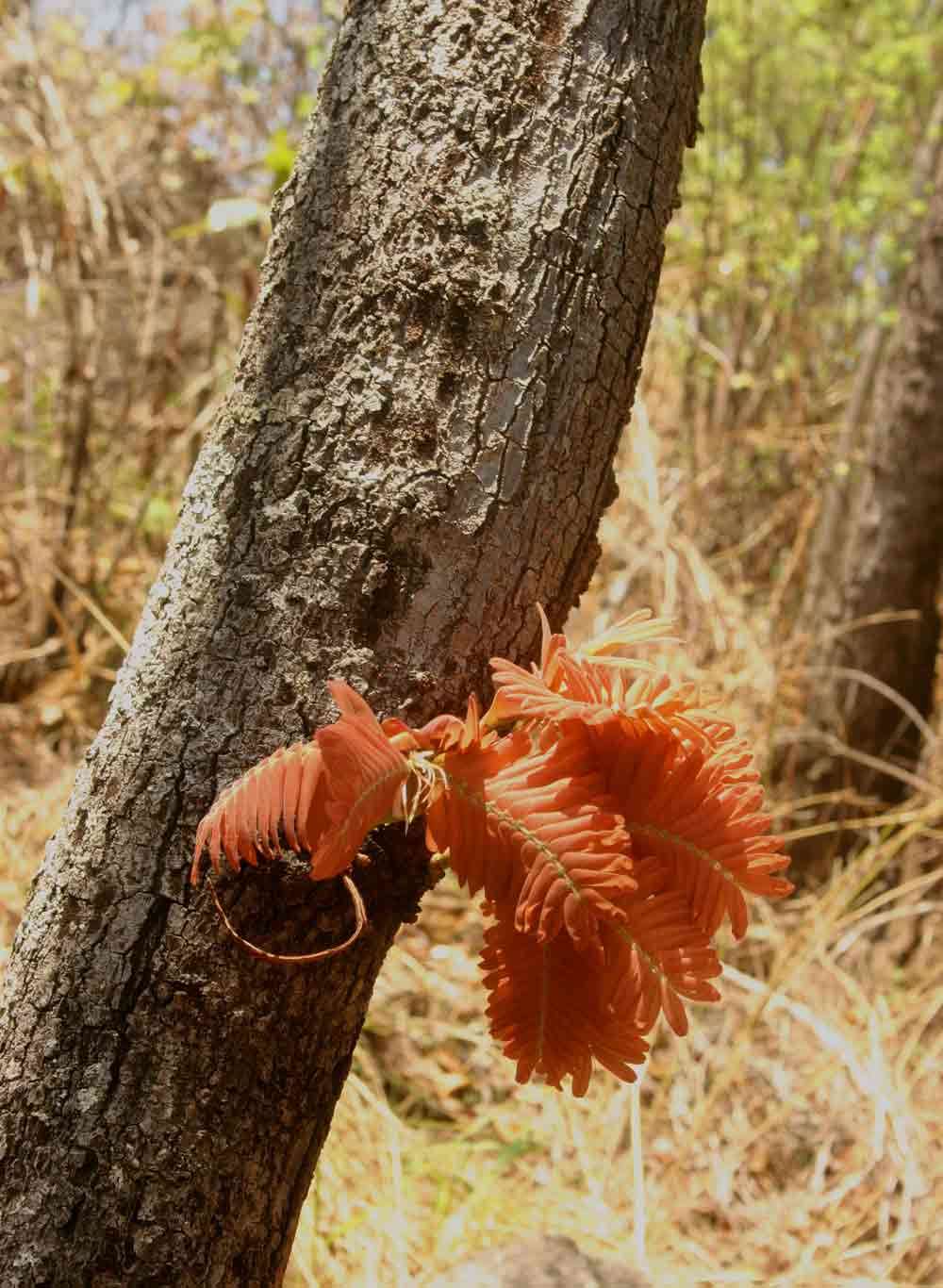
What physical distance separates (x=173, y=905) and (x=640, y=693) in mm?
432

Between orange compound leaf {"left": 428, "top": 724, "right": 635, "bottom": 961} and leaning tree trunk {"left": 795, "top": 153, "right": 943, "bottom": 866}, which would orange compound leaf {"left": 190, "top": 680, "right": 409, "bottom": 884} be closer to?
orange compound leaf {"left": 428, "top": 724, "right": 635, "bottom": 961}

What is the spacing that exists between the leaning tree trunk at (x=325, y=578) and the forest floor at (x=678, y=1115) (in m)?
1.03

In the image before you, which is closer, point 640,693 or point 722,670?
point 640,693

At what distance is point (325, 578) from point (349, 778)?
19 cm

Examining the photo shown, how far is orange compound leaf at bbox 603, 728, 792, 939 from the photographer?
0.96 m

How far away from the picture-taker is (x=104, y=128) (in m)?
4.75

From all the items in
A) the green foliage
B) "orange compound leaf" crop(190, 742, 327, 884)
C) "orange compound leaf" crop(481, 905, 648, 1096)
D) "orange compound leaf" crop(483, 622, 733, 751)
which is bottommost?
"orange compound leaf" crop(481, 905, 648, 1096)

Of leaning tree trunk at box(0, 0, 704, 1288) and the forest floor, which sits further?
the forest floor

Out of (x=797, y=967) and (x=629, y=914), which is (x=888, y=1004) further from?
(x=629, y=914)

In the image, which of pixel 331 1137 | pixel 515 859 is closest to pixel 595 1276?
pixel 331 1137

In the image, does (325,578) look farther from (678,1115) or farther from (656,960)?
(678,1115)

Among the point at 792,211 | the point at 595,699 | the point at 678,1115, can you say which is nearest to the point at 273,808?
the point at 595,699

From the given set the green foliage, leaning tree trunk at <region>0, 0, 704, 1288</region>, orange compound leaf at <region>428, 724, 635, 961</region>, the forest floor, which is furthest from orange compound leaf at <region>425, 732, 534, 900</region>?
the green foliage

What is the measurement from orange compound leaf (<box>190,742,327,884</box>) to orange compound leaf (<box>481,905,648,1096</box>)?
176 mm
